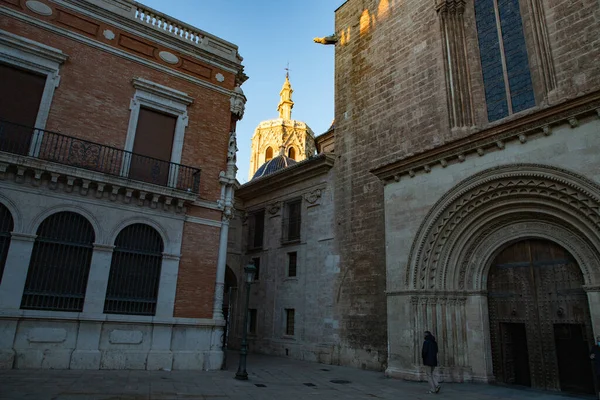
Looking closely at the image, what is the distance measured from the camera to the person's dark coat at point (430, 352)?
977 cm

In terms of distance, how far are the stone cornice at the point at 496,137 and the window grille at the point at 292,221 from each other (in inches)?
260

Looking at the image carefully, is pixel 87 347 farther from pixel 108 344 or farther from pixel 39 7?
pixel 39 7

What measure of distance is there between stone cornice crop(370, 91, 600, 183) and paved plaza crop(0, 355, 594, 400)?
227 inches

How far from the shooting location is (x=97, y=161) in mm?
12055

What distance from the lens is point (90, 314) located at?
11.2 metres

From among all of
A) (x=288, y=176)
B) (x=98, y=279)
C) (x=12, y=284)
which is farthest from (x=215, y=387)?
(x=288, y=176)

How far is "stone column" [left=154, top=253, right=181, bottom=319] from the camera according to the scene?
40.2 ft

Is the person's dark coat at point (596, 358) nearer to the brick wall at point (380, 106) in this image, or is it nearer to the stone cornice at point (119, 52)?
the brick wall at point (380, 106)

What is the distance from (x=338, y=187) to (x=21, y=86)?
1115 cm

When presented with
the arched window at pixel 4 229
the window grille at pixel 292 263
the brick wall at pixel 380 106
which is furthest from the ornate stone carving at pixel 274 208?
the arched window at pixel 4 229

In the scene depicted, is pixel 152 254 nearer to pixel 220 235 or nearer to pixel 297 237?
pixel 220 235

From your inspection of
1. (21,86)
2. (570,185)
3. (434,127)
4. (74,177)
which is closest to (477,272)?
(570,185)

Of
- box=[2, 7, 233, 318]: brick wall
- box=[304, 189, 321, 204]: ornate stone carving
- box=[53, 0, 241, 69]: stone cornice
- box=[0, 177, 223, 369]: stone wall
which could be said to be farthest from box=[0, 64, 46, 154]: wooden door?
box=[304, 189, 321, 204]: ornate stone carving

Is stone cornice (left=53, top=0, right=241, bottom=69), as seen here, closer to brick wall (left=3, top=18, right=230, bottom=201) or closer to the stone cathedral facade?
brick wall (left=3, top=18, right=230, bottom=201)
